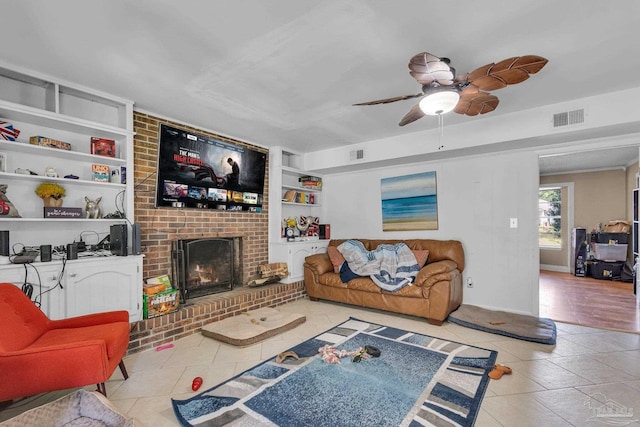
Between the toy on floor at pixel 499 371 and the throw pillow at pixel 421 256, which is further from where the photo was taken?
the throw pillow at pixel 421 256

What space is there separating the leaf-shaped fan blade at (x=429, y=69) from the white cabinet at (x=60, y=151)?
268 centimetres

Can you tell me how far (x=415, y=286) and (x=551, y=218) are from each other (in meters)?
5.79

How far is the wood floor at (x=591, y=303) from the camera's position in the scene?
341cm

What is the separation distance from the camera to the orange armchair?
161 cm

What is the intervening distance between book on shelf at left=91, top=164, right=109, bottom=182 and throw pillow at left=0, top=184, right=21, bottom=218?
60cm

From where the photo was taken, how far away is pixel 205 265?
375 cm

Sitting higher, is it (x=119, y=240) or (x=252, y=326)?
(x=119, y=240)

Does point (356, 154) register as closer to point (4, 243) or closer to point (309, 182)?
point (309, 182)

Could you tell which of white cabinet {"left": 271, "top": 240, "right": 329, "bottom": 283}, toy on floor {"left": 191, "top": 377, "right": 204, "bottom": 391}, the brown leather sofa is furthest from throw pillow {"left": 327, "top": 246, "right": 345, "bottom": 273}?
toy on floor {"left": 191, "top": 377, "right": 204, "bottom": 391}

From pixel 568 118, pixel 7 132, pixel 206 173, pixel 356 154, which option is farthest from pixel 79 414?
pixel 568 118

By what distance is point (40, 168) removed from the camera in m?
2.57

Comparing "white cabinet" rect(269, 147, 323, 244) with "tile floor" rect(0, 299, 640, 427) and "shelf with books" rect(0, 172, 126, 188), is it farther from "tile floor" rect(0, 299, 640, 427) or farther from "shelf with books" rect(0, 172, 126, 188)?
"shelf with books" rect(0, 172, 126, 188)

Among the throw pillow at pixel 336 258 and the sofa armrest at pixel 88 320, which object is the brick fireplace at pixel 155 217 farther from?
the throw pillow at pixel 336 258

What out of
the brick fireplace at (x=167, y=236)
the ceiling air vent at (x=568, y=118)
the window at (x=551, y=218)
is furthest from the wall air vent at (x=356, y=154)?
the window at (x=551, y=218)
